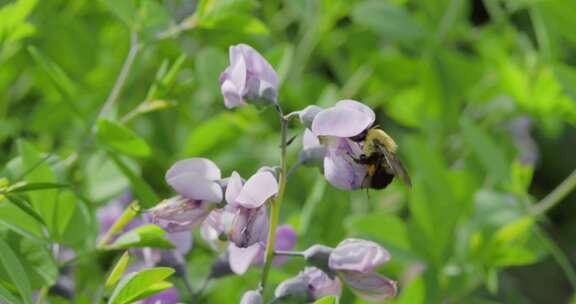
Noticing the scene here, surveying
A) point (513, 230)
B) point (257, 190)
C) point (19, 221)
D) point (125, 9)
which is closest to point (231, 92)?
point (257, 190)

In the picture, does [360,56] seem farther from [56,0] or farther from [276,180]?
[276,180]

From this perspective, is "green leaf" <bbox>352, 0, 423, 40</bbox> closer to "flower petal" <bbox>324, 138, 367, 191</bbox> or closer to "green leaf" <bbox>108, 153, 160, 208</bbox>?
"green leaf" <bbox>108, 153, 160, 208</bbox>

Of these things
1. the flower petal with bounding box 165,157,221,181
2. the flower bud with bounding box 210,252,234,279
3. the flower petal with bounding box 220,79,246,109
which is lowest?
the flower bud with bounding box 210,252,234,279

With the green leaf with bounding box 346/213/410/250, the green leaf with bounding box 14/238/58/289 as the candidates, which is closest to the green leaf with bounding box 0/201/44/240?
the green leaf with bounding box 14/238/58/289

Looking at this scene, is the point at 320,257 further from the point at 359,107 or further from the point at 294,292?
the point at 359,107

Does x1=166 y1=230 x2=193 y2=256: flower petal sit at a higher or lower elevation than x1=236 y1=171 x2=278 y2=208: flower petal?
lower

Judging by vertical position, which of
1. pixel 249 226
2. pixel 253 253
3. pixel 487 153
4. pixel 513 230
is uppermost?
pixel 249 226

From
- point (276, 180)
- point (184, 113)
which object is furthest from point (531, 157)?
point (276, 180)
